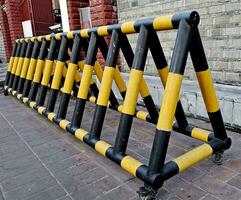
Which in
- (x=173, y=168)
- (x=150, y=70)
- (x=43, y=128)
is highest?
(x=150, y=70)

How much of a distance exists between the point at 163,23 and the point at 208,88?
66cm

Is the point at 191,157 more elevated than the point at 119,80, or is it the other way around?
the point at 119,80

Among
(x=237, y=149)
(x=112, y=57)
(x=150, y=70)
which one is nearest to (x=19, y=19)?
(x=150, y=70)

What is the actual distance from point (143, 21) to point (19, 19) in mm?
9029

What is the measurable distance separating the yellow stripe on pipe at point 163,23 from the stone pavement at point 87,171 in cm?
121

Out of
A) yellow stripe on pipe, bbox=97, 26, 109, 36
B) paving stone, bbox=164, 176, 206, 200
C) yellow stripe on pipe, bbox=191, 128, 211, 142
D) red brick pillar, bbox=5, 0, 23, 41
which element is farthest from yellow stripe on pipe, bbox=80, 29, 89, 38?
red brick pillar, bbox=5, 0, 23, 41

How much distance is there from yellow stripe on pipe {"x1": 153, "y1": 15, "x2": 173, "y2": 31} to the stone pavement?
1.21 metres

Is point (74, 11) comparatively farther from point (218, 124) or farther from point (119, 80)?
point (218, 124)

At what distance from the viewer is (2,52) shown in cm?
1368

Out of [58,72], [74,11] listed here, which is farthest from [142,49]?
[74,11]

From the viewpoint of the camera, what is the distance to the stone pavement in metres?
1.96

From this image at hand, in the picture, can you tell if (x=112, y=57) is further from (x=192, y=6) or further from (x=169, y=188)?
(x=192, y=6)

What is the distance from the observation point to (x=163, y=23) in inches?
75.4

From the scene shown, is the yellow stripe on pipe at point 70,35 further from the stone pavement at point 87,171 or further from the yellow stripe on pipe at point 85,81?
the stone pavement at point 87,171
